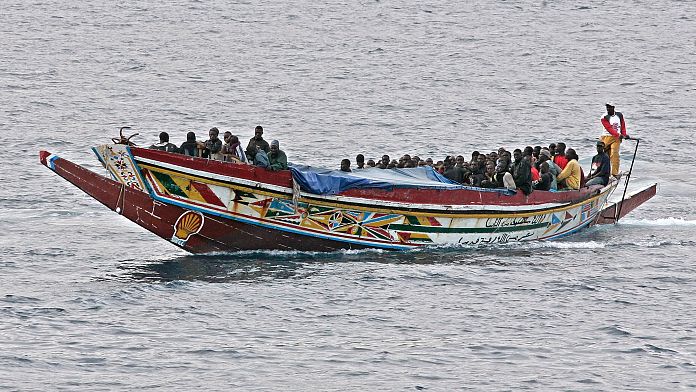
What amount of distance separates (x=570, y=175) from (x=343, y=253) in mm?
7023

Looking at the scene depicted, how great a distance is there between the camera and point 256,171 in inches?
1082

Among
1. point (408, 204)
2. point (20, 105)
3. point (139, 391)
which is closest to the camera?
point (139, 391)

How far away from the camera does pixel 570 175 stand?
32.9 m

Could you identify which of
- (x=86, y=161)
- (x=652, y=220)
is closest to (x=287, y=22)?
(x=86, y=161)

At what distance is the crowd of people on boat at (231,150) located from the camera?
91.0ft

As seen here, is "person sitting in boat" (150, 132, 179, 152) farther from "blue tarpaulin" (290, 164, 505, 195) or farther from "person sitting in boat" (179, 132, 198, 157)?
"blue tarpaulin" (290, 164, 505, 195)

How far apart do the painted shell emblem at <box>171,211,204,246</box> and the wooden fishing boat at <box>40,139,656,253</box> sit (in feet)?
0.07

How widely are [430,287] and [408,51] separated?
4414cm

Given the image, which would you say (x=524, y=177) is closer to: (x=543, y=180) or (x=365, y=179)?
(x=543, y=180)

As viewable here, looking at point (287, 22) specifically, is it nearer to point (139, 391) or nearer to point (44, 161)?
point (44, 161)

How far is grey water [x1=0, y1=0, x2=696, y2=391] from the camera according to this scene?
23.3 metres

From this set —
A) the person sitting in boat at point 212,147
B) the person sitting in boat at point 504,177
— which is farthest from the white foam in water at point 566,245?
the person sitting in boat at point 212,147

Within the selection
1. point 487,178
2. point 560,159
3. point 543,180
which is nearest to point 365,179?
point 487,178

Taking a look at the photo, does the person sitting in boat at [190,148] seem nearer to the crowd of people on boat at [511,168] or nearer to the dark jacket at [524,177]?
the crowd of people on boat at [511,168]
